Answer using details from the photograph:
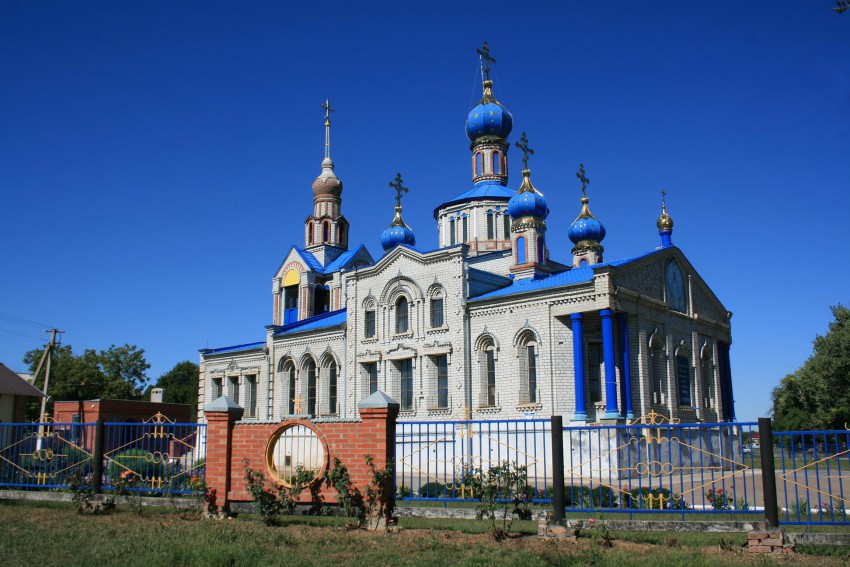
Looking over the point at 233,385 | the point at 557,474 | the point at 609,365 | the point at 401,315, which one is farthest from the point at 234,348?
the point at 557,474

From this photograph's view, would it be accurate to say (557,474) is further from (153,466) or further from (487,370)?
(487,370)

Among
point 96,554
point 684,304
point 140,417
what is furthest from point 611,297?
point 140,417

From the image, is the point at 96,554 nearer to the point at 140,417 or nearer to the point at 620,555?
the point at 620,555

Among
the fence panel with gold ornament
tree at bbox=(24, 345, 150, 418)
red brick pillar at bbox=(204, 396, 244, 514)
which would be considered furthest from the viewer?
tree at bbox=(24, 345, 150, 418)

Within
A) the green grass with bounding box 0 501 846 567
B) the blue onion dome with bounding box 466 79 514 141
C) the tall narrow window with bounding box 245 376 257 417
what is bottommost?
the green grass with bounding box 0 501 846 567

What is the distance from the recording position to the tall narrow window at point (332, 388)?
2952cm

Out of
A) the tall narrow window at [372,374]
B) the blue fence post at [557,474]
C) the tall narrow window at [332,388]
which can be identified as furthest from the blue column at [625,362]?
the blue fence post at [557,474]

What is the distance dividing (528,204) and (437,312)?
5119mm

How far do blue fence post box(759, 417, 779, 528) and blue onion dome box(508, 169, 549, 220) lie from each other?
18.3 meters

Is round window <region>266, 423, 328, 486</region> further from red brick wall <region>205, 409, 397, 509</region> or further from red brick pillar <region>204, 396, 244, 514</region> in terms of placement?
red brick pillar <region>204, 396, 244, 514</region>

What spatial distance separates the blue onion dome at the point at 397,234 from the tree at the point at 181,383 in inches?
1372

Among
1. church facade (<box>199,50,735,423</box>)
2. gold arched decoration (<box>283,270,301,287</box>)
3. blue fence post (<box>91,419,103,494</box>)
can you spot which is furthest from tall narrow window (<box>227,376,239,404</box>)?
blue fence post (<box>91,419,103,494</box>)

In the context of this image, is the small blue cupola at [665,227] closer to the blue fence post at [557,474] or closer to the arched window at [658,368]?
the arched window at [658,368]

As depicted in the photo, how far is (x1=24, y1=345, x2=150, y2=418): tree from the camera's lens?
4481 cm
